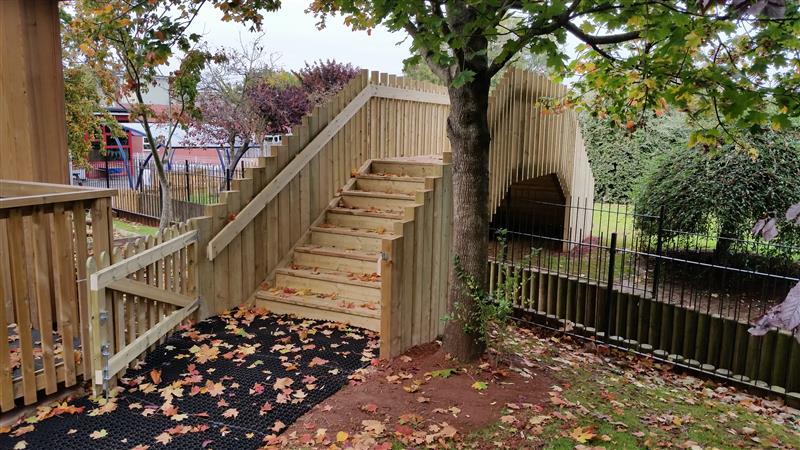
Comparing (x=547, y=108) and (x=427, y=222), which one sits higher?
(x=547, y=108)

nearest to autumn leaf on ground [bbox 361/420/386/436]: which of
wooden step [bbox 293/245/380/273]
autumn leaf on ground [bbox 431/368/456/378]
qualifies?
autumn leaf on ground [bbox 431/368/456/378]

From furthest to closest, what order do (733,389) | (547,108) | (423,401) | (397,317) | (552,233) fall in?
(552,233)
(547,108)
(733,389)
(397,317)
(423,401)

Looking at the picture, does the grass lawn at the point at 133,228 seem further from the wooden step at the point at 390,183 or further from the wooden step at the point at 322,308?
the wooden step at the point at 322,308

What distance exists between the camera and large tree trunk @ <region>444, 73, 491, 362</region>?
16.3 ft

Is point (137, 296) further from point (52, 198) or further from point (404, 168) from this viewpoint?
point (404, 168)

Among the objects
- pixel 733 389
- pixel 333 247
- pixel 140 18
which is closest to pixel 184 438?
pixel 333 247

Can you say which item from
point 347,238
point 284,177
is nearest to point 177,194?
point 284,177

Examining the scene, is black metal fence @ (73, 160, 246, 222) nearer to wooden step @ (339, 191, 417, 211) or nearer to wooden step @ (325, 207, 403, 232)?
wooden step @ (339, 191, 417, 211)

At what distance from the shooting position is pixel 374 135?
28.8 feet

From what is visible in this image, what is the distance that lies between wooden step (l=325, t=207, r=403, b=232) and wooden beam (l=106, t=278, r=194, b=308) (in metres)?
2.46

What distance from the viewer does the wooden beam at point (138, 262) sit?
4121 mm

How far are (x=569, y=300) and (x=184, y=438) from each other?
19.9 ft

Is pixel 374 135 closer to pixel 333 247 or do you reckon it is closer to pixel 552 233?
pixel 333 247

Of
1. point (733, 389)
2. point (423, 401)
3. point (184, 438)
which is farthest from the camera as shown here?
point (733, 389)
